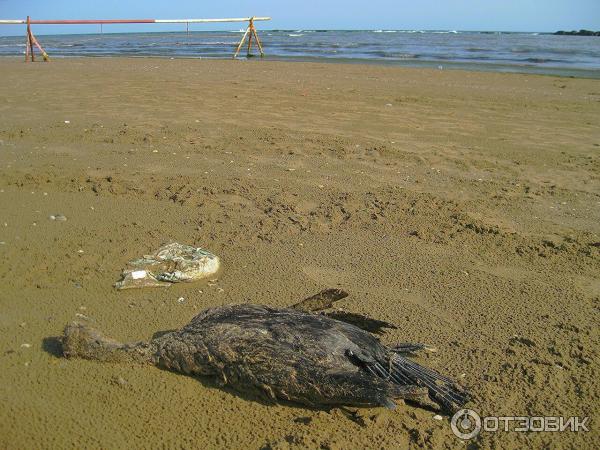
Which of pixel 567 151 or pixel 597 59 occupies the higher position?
pixel 597 59

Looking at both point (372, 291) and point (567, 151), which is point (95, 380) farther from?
point (567, 151)

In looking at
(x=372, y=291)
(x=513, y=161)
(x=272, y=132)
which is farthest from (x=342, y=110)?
(x=372, y=291)

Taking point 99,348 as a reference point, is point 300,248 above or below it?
above

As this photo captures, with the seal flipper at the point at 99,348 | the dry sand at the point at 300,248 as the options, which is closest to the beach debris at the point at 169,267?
the dry sand at the point at 300,248

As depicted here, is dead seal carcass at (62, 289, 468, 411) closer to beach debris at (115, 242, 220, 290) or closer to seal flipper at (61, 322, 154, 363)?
seal flipper at (61, 322, 154, 363)

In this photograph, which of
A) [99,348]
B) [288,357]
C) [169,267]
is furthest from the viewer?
[169,267]

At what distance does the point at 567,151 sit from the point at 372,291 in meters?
5.40

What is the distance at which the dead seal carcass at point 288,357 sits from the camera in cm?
256

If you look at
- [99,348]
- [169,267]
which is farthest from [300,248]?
[99,348]

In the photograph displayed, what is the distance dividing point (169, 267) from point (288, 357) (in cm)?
184

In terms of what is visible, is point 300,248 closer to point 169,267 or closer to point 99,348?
point 169,267

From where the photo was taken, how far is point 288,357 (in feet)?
8.70

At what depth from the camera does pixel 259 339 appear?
9.05 feet

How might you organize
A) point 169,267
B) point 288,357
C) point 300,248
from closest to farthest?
1. point 288,357
2. point 169,267
3. point 300,248
